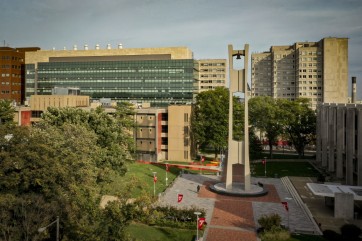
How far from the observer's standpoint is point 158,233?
3250 cm

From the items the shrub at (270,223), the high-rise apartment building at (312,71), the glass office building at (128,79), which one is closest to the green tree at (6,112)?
the glass office building at (128,79)

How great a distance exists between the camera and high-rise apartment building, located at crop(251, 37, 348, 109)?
11781 cm

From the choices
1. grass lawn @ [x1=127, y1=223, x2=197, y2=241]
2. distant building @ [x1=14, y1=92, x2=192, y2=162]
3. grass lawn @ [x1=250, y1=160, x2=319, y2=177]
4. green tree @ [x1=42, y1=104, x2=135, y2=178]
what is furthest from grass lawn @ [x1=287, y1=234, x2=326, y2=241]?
distant building @ [x1=14, y1=92, x2=192, y2=162]

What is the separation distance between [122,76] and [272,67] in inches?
2482

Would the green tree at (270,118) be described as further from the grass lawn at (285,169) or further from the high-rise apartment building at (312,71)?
the high-rise apartment building at (312,71)

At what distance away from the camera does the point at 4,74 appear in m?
126

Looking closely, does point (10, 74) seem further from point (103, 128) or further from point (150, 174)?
point (103, 128)

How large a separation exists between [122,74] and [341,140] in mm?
74909

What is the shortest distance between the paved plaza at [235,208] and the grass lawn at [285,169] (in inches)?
276

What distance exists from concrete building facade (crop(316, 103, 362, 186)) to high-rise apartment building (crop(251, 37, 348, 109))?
164 ft

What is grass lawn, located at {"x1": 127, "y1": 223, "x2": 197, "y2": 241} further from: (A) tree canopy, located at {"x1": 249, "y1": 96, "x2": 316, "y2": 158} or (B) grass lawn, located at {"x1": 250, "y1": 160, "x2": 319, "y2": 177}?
(A) tree canopy, located at {"x1": 249, "y1": 96, "x2": 316, "y2": 158}

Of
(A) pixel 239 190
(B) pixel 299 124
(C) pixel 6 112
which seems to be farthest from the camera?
(B) pixel 299 124

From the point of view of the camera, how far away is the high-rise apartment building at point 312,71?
118 meters

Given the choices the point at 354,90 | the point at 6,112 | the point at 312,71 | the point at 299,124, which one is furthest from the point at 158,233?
the point at 312,71
